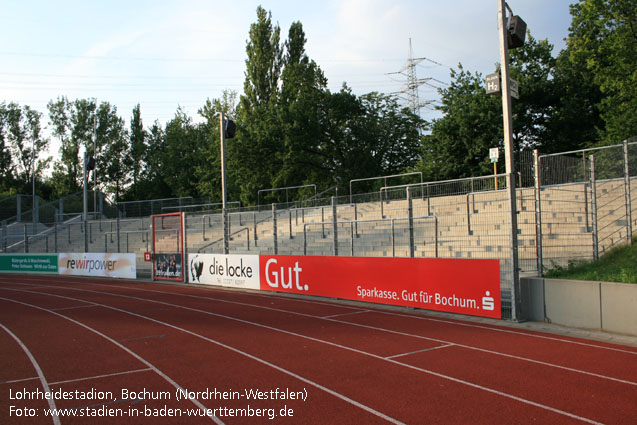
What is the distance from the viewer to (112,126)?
6300 cm

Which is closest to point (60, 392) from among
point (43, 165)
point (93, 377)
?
point (93, 377)

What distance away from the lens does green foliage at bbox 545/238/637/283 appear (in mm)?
9625

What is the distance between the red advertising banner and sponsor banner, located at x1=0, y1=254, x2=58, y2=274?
1636cm

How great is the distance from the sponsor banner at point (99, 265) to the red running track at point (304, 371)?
11427 mm

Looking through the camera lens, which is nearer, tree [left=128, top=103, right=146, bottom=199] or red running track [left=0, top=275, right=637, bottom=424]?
red running track [left=0, top=275, right=637, bottom=424]

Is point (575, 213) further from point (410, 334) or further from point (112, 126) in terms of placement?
point (112, 126)

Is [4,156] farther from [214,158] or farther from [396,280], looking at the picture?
[396,280]

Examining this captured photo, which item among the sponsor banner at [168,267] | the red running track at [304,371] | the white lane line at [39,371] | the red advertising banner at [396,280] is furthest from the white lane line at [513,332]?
the sponsor banner at [168,267]

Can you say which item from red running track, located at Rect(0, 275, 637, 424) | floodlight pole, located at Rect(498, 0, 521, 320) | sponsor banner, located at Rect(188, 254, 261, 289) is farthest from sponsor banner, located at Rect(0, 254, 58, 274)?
floodlight pole, located at Rect(498, 0, 521, 320)

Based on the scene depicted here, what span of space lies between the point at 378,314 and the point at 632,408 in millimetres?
7083

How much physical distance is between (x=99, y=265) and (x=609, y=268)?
22.7 meters

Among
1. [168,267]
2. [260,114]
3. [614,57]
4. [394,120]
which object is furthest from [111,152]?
[614,57]

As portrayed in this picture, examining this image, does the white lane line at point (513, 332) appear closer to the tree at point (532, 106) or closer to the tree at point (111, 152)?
the tree at point (532, 106)

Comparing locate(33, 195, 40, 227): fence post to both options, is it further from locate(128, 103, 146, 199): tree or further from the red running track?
the red running track
